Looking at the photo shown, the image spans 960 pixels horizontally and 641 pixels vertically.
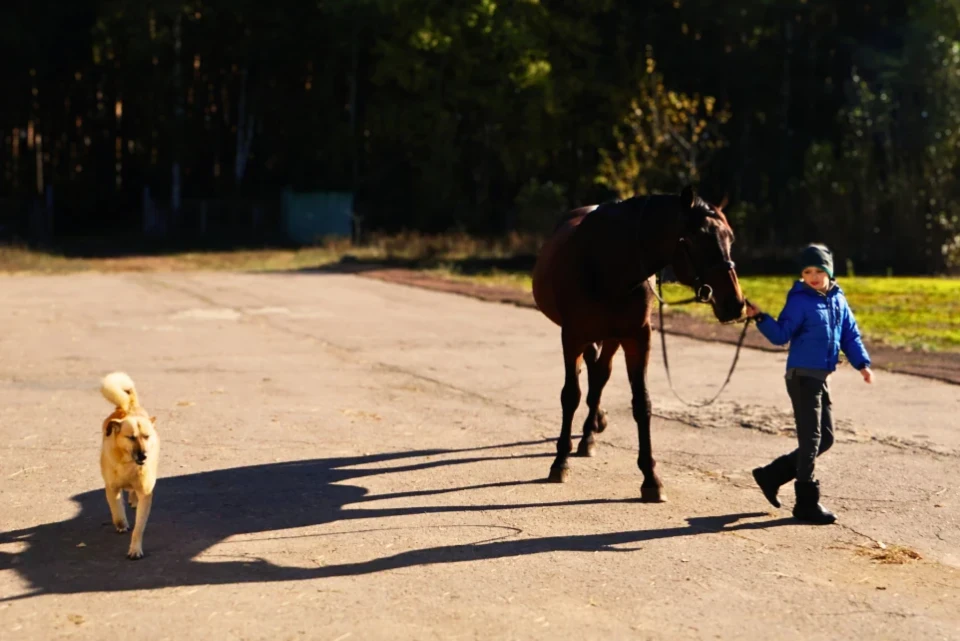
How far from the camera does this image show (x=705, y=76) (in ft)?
143

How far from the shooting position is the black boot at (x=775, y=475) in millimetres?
6949

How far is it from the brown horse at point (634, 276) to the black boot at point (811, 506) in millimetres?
849

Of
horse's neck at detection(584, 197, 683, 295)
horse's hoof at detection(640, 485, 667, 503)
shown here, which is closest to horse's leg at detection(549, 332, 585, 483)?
horse's neck at detection(584, 197, 683, 295)

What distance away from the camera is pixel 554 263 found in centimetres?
828

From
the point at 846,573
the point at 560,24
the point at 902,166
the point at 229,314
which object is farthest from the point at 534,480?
the point at 560,24

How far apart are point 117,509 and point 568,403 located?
300cm

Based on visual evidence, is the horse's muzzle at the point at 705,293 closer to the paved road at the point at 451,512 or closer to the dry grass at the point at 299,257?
the paved road at the point at 451,512

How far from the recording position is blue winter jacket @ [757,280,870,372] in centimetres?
679

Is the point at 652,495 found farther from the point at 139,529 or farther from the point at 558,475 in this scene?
the point at 139,529

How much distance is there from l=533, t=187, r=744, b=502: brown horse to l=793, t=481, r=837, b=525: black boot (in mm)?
849

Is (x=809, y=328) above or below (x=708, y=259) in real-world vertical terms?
below

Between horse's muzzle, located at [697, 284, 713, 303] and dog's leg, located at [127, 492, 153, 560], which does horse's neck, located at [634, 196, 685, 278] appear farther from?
dog's leg, located at [127, 492, 153, 560]

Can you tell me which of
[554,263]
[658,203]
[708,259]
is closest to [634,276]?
[658,203]

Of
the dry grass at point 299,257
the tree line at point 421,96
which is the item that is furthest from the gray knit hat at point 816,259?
the tree line at point 421,96
